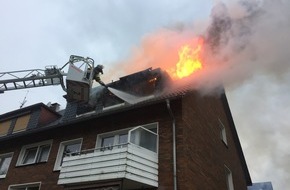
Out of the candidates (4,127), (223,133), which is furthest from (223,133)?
(4,127)

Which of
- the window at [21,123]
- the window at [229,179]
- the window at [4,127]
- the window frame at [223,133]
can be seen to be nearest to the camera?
the window at [229,179]

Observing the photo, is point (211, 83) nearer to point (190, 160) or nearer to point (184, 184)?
point (190, 160)

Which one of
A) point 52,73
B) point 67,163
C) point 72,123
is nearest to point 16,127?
point 52,73

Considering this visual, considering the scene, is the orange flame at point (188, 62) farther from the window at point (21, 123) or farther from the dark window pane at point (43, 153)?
the window at point (21, 123)

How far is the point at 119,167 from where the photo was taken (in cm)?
1047

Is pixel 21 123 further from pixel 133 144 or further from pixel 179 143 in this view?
pixel 179 143

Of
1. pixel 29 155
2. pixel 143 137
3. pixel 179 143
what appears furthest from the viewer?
pixel 29 155

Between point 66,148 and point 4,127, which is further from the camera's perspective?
point 4,127

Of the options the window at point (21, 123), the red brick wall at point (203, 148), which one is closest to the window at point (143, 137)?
the red brick wall at point (203, 148)

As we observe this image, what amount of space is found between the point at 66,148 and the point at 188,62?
23.3 ft

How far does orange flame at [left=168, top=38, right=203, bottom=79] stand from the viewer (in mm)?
14352

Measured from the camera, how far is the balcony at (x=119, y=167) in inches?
413

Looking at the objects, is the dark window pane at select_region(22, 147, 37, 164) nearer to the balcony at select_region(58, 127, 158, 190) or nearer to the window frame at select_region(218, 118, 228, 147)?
the balcony at select_region(58, 127, 158, 190)

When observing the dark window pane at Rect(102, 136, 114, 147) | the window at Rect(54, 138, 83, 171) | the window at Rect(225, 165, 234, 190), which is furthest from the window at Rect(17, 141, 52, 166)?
the window at Rect(225, 165, 234, 190)
